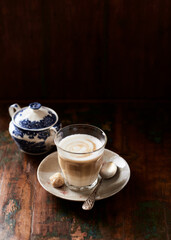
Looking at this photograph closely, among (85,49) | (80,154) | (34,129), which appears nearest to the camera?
(80,154)

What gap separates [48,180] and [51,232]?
6.7 inches

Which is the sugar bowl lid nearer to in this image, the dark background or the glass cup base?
the glass cup base

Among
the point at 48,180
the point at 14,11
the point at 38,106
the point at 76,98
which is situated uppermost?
the point at 14,11

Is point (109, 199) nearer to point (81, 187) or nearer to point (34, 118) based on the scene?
point (81, 187)

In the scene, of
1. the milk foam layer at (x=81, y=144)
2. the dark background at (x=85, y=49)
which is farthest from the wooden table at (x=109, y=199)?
the dark background at (x=85, y=49)

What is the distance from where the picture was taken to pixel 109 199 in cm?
93

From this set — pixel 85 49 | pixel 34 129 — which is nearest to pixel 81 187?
pixel 34 129

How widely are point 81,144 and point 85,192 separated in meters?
0.14

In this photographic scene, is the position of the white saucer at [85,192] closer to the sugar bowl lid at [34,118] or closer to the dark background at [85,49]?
the sugar bowl lid at [34,118]

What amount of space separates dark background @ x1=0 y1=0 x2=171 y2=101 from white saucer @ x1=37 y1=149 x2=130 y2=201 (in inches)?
19.9

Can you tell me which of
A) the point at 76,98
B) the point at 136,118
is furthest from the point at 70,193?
the point at 76,98

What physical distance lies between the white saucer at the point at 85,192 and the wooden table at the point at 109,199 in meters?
0.03

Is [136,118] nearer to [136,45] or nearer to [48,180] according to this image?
[136,45]

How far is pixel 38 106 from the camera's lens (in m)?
1.09
